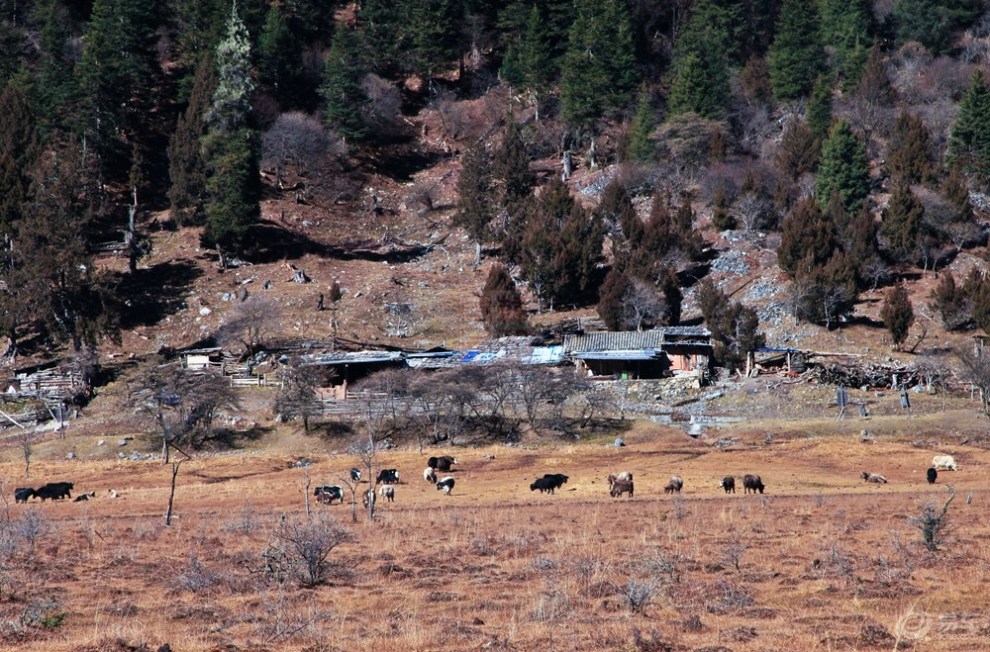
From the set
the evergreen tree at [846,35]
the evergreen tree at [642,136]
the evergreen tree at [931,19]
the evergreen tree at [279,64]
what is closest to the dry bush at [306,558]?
the evergreen tree at [642,136]

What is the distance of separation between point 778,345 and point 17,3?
295 ft

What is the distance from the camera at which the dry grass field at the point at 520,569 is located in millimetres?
19266

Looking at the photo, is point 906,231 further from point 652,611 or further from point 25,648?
point 25,648

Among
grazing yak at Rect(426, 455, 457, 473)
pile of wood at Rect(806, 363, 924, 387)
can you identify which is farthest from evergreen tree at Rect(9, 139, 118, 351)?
pile of wood at Rect(806, 363, 924, 387)

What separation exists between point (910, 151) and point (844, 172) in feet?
22.7

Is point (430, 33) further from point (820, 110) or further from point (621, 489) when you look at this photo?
point (621, 489)

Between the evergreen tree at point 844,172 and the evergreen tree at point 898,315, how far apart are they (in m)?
18.8

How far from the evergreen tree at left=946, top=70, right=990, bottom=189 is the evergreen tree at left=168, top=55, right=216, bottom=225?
57640 mm

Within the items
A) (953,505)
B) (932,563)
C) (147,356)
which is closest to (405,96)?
(147,356)

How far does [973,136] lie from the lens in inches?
3659

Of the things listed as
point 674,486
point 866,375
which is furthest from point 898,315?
point 674,486

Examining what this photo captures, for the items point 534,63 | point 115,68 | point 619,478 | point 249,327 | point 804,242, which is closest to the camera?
point 619,478

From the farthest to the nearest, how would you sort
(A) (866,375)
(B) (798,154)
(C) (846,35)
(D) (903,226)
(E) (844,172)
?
(C) (846,35) → (B) (798,154) → (E) (844,172) → (D) (903,226) → (A) (866,375)

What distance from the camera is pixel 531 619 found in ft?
66.5
